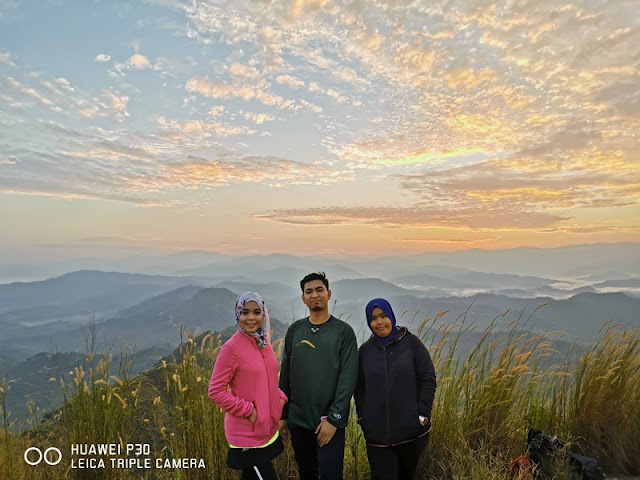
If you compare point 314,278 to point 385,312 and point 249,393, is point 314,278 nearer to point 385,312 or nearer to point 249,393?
point 385,312

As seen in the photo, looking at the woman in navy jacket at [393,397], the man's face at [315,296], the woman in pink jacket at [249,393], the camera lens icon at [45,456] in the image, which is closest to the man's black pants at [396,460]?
the woman in navy jacket at [393,397]

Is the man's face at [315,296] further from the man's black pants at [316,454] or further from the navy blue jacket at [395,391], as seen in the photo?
the man's black pants at [316,454]

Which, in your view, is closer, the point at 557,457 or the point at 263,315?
the point at 263,315

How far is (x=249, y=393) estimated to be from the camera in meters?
2.59

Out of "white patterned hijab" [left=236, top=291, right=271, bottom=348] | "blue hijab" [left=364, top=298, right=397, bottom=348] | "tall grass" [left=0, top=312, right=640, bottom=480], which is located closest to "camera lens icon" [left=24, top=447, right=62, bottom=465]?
"tall grass" [left=0, top=312, right=640, bottom=480]

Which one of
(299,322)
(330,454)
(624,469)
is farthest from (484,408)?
(299,322)

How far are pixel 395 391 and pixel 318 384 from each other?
579mm

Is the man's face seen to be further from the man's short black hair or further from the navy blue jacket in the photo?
the navy blue jacket

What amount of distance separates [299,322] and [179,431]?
161cm

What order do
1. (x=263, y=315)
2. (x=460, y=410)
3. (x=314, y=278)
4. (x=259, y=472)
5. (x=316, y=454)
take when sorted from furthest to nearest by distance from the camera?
1. (x=460, y=410)
2. (x=314, y=278)
3. (x=316, y=454)
4. (x=263, y=315)
5. (x=259, y=472)

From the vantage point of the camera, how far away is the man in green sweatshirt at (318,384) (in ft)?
8.96

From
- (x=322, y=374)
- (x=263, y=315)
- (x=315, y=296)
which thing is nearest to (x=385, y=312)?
(x=315, y=296)

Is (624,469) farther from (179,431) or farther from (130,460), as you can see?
(130,460)

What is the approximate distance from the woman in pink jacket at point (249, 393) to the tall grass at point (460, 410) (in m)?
0.85
